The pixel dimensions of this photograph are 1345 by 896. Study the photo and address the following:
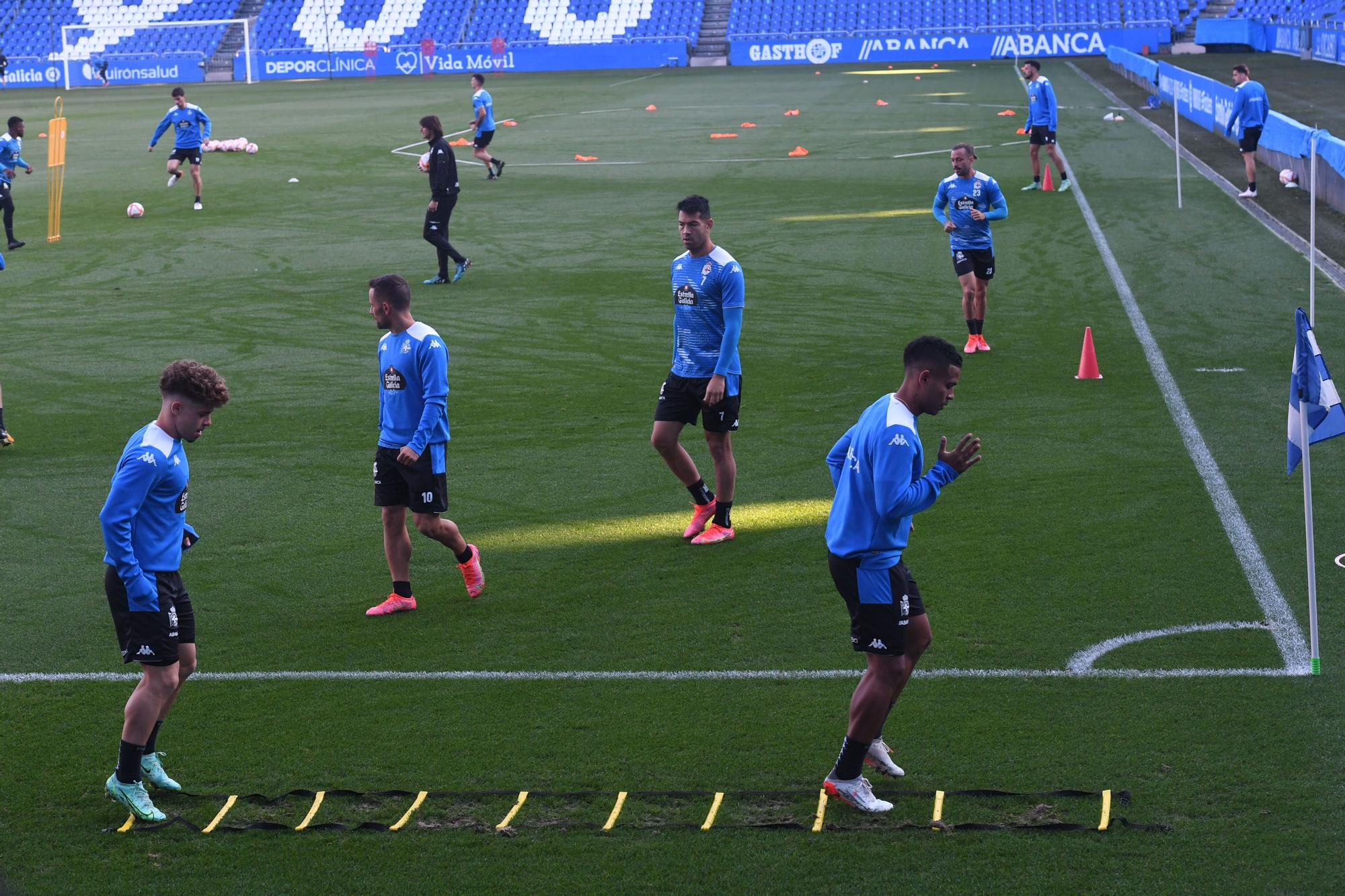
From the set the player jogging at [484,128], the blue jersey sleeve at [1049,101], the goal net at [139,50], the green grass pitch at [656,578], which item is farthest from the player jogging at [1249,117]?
the goal net at [139,50]

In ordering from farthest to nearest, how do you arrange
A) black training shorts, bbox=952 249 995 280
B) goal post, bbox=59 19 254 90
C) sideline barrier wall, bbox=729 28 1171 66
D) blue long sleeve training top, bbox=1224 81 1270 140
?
1. goal post, bbox=59 19 254 90
2. sideline barrier wall, bbox=729 28 1171 66
3. blue long sleeve training top, bbox=1224 81 1270 140
4. black training shorts, bbox=952 249 995 280

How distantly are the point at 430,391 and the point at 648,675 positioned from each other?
6.72 feet

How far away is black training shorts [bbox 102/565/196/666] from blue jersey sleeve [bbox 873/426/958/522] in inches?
118

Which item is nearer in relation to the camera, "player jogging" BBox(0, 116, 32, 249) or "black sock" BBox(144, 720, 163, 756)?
"black sock" BBox(144, 720, 163, 756)

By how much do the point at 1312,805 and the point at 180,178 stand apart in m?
30.1

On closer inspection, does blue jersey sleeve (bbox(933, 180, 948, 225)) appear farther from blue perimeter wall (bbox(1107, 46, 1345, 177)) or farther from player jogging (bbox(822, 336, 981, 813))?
blue perimeter wall (bbox(1107, 46, 1345, 177))

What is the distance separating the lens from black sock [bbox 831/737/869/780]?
616cm

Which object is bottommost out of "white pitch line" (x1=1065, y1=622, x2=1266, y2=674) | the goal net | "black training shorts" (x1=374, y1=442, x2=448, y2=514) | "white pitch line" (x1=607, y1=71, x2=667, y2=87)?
"white pitch line" (x1=1065, y1=622, x2=1266, y2=674)

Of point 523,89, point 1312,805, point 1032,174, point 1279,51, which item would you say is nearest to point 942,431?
point 1312,805

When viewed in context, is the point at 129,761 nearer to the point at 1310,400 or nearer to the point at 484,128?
the point at 1310,400

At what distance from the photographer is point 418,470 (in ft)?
27.7

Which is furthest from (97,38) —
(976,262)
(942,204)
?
(976,262)

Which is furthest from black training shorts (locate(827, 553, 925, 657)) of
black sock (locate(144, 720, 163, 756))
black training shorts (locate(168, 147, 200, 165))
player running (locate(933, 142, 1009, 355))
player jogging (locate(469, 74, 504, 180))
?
player jogging (locate(469, 74, 504, 180))

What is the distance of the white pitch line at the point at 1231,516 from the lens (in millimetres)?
7930
